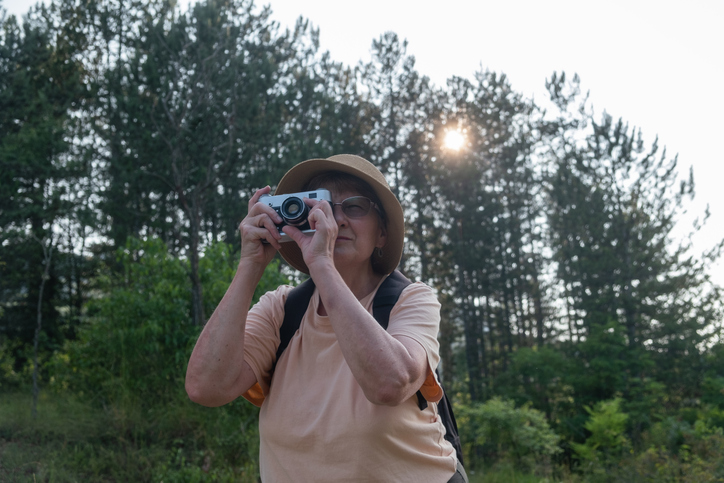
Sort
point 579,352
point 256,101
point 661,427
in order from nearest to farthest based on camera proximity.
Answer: point 661,427, point 256,101, point 579,352

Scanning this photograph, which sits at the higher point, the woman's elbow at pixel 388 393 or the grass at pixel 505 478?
the woman's elbow at pixel 388 393

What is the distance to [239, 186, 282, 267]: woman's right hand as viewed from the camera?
1.60 metres

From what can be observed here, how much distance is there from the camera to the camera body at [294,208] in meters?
1.58

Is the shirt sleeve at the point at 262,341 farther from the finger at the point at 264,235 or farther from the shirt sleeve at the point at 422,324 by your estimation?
the shirt sleeve at the point at 422,324

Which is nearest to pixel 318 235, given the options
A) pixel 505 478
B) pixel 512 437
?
pixel 505 478

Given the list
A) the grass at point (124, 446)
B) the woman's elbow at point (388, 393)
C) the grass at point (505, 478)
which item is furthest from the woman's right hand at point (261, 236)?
the grass at point (505, 478)

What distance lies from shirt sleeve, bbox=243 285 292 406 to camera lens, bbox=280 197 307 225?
1.00 ft

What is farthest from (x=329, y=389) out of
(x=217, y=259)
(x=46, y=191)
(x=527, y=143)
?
(x=527, y=143)

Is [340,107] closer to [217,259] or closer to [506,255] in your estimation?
[506,255]

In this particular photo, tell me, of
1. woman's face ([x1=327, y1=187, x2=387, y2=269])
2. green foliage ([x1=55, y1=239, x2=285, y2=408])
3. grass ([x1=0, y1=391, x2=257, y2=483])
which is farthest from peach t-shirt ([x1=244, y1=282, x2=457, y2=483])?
green foliage ([x1=55, y1=239, x2=285, y2=408])

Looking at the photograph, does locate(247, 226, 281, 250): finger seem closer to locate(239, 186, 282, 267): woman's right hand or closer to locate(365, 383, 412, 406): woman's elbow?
locate(239, 186, 282, 267): woman's right hand

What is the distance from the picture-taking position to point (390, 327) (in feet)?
4.84

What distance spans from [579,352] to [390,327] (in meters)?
18.2

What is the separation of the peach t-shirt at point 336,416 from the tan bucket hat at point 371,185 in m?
0.23
